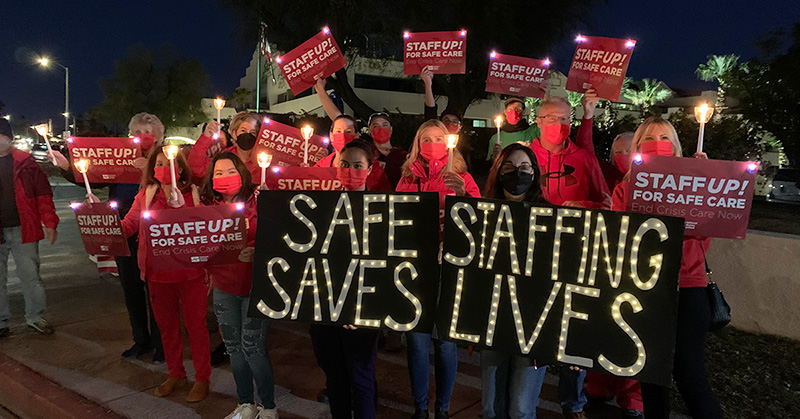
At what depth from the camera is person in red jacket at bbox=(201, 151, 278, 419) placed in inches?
127

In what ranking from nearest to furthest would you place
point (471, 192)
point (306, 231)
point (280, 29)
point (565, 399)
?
point (306, 231) → point (471, 192) → point (565, 399) → point (280, 29)

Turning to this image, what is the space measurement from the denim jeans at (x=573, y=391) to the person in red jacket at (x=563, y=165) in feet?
3.74

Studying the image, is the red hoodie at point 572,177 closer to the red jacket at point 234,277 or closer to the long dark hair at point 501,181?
the long dark hair at point 501,181

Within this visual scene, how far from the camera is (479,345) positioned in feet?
8.41

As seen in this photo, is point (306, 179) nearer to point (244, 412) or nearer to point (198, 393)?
point (244, 412)

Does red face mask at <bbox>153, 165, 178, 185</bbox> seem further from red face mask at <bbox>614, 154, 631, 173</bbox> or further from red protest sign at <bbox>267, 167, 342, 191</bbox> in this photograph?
red face mask at <bbox>614, 154, 631, 173</bbox>

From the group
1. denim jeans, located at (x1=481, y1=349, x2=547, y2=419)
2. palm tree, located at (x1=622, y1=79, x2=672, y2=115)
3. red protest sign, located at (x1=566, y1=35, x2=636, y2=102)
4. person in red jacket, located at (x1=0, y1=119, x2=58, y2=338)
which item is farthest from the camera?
palm tree, located at (x1=622, y1=79, x2=672, y2=115)

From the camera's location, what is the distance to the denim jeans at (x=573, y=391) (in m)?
3.42

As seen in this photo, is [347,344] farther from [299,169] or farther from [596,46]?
[596,46]

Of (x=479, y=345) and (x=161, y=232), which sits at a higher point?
(x=161, y=232)

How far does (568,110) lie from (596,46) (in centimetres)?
120

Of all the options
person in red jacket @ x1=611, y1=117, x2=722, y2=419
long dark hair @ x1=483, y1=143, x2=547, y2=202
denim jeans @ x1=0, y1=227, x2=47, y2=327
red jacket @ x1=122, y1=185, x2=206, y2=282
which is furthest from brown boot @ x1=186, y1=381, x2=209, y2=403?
person in red jacket @ x1=611, y1=117, x2=722, y2=419

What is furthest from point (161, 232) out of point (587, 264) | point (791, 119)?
point (791, 119)

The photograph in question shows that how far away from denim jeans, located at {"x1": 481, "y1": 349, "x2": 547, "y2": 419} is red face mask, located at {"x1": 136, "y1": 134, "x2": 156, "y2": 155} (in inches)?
132
